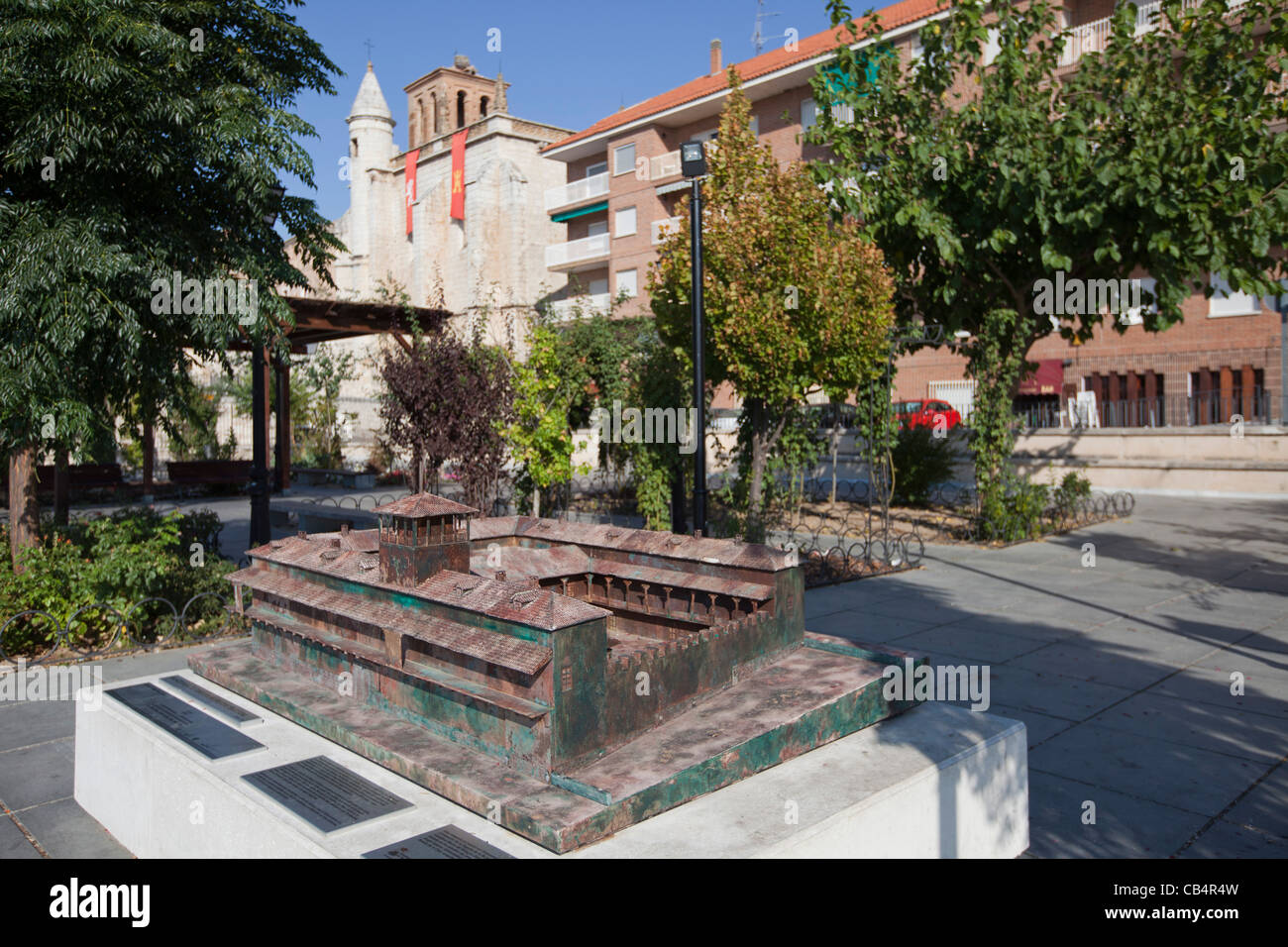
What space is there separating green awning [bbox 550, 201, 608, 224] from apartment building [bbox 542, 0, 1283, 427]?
2.4 inches

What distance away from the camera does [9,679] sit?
755 cm

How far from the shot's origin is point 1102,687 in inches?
279

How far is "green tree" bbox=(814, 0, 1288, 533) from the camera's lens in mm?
13508

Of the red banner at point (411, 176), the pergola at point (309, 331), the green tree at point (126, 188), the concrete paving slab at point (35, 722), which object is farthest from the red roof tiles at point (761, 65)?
the concrete paving slab at point (35, 722)

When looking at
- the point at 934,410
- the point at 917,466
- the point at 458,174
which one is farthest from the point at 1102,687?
the point at 458,174

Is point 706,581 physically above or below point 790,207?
below

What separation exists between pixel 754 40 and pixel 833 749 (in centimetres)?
4471

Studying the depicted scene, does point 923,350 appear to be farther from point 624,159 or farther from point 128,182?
point 128,182

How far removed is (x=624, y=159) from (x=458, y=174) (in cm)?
1726

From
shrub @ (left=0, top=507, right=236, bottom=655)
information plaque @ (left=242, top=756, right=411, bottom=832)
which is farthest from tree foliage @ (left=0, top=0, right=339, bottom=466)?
information plaque @ (left=242, top=756, right=411, bottom=832)

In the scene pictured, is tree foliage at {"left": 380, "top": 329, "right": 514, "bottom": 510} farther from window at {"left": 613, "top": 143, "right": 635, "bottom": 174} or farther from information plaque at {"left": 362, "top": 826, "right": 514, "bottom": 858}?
window at {"left": 613, "top": 143, "right": 635, "bottom": 174}
